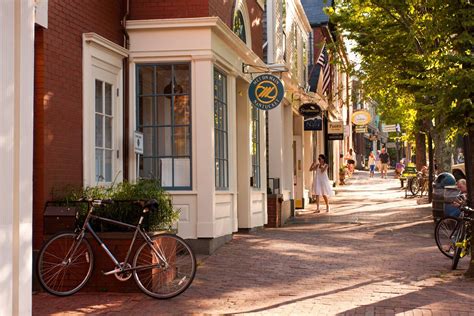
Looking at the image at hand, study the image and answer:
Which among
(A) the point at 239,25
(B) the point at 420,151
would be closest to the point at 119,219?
(A) the point at 239,25

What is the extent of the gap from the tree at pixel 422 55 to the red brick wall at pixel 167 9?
333 centimetres

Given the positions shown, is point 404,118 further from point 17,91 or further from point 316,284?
point 17,91

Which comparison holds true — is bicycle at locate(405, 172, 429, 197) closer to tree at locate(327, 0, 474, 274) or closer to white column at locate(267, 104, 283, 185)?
tree at locate(327, 0, 474, 274)

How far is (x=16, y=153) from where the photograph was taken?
4.00 metres

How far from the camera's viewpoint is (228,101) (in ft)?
39.0

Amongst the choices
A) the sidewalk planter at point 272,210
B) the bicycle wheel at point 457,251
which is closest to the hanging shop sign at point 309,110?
the sidewalk planter at point 272,210

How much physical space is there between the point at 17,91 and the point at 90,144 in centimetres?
501

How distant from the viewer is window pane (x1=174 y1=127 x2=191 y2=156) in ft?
34.9

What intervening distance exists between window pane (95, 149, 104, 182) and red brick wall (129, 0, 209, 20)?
2415 mm

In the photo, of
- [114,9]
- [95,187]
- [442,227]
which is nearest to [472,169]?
[442,227]

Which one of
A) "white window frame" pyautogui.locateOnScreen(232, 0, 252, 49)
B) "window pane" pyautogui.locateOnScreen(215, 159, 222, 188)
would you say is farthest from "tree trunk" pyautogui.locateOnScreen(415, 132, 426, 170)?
"window pane" pyautogui.locateOnScreen(215, 159, 222, 188)

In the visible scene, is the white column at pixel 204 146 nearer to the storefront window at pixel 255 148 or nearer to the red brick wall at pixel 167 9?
the red brick wall at pixel 167 9

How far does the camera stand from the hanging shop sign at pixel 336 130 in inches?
1080

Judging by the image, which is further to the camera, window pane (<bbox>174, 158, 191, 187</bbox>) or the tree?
window pane (<bbox>174, 158, 191, 187</bbox>)
